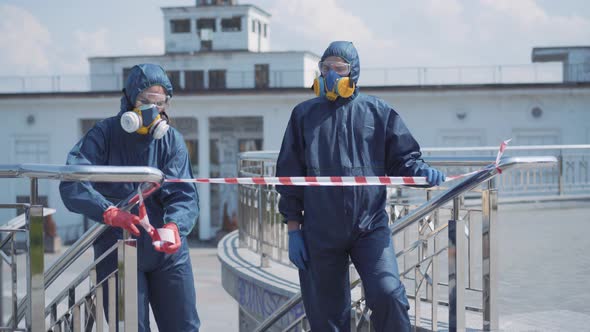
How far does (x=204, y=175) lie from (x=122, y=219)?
28.5 meters

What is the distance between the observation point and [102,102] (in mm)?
31719

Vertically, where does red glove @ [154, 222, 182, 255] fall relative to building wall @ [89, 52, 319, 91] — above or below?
below

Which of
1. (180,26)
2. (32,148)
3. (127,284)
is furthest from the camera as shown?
(180,26)

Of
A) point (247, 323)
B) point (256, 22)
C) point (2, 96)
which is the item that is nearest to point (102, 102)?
point (2, 96)

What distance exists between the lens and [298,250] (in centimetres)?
397

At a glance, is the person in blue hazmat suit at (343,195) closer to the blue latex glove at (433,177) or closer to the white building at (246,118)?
the blue latex glove at (433,177)

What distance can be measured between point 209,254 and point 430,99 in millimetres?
10740

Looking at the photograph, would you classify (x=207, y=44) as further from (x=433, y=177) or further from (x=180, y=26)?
(x=433, y=177)

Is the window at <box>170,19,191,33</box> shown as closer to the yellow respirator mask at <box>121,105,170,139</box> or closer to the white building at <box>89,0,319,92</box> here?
the white building at <box>89,0,319,92</box>

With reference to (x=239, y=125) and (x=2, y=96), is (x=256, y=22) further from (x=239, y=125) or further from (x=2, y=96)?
(x=2, y=96)

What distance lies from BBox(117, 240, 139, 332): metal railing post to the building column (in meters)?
27.1

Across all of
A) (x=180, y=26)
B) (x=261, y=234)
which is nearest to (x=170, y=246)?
(x=261, y=234)

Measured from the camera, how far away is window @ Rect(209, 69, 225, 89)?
4153cm

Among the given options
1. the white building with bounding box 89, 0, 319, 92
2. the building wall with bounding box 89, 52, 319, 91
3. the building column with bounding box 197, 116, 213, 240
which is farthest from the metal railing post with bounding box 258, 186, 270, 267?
the building wall with bounding box 89, 52, 319, 91
